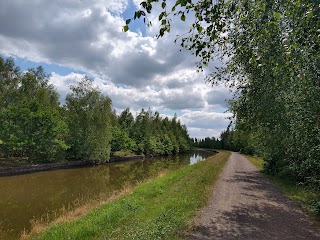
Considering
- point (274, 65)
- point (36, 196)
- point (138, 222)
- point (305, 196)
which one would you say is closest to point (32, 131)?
point (36, 196)

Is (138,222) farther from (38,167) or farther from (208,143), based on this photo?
(208,143)

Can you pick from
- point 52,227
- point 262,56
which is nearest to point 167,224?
point 52,227

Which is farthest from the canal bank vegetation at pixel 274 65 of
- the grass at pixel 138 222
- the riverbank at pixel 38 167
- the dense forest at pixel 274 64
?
the riverbank at pixel 38 167

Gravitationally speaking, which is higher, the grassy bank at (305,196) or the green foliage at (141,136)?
the green foliage at (141,136)

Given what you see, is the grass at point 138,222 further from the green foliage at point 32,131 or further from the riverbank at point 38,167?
the green foliage at point 32,131

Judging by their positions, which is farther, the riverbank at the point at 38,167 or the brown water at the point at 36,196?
the riverbank at the point at 38,167

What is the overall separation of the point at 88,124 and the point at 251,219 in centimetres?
4608

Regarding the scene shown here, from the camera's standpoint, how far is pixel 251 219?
1109 cm

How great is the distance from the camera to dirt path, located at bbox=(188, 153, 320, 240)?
365 inches

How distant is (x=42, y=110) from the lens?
41469mm

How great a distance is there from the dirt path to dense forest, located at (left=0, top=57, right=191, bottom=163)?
30.6m

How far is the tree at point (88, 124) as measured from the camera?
165ft

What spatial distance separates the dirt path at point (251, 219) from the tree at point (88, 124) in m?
37.4

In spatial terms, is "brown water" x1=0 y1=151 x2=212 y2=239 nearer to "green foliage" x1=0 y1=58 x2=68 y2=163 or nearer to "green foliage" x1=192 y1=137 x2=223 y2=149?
"green foliage" x1=0 y1=58 x2=68 y2=163
